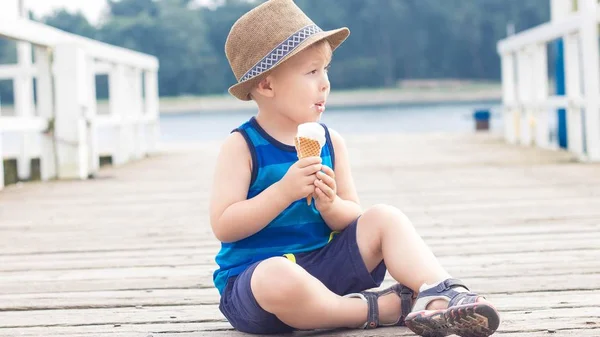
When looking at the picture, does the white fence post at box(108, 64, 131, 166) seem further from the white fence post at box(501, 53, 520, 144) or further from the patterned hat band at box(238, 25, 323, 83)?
the patterned hat band at box(238, 25, 323, 83)

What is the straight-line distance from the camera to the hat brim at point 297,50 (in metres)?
2.04

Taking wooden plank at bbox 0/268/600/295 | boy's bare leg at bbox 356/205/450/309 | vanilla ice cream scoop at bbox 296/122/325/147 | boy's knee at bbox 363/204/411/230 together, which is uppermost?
vanilla ice cream scoop at bbox 296/122/325/147

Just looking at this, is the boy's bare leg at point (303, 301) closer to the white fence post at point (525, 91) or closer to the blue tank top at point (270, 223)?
the blue tank top at point (270, 223)

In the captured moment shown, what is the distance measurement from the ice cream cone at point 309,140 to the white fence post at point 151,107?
791 centimetres

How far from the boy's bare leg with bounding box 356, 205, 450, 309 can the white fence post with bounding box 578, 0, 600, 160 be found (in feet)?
14.8

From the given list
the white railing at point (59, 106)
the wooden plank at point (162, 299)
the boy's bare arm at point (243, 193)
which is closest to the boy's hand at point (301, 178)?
the boy's bare arm at point (243, 193)

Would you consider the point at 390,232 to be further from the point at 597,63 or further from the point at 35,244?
the point at 597,63

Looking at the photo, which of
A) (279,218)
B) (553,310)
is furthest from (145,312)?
(553,310)

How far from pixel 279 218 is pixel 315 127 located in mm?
276

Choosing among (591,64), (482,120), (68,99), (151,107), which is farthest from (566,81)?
(482,120)

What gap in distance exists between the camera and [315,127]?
1983 mm

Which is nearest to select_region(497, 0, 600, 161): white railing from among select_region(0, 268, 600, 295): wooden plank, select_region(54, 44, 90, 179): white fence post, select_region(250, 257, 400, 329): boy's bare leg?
select_region(54, 44, 90, 179): white fence post

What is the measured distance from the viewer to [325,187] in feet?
6.58

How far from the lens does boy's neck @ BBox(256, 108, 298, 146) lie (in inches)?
85.2
